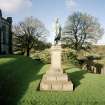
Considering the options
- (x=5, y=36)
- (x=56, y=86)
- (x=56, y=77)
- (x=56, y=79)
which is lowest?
(x=56, y=86)

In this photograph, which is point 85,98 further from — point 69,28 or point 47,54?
point 69,28

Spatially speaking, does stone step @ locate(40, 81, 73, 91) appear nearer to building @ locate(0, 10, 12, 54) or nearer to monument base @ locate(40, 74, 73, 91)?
monument base @ locate(40, 74, 73, 91)

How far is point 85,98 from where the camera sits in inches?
680

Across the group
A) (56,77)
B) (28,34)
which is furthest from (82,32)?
(56,77)

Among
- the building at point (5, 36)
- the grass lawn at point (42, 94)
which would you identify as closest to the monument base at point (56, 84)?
the grass lawn at point (42, 94)

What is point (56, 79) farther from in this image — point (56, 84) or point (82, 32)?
point (82, 32)

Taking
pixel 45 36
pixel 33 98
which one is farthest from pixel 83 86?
pixel 45 36

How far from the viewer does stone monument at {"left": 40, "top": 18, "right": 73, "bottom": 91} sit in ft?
68.2

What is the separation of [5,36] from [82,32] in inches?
801

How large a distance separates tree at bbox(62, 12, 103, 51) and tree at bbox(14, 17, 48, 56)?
9.08m

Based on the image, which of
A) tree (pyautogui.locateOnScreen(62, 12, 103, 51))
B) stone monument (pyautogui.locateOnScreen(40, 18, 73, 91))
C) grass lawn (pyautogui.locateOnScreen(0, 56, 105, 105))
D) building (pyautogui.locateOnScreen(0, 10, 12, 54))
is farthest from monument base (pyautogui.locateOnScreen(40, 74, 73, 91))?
tree (pyautogui.locateOnScreen(62, 12, 103, 51))

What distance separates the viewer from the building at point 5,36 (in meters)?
65.0

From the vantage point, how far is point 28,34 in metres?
82.3

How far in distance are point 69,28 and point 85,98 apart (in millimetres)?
60660
